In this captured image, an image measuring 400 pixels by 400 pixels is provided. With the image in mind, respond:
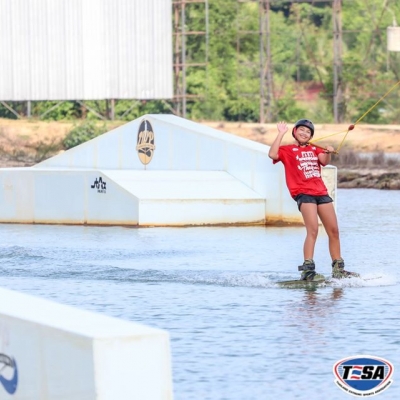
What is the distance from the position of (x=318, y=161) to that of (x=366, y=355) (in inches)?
181

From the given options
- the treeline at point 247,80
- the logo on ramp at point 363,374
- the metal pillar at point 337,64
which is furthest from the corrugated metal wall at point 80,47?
the logo on ramp at point 363,374

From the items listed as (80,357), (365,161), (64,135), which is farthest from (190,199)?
(64,135)

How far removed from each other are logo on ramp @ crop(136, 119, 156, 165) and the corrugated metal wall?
82.2 ft

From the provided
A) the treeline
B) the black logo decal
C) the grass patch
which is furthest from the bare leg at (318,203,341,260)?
the treeline

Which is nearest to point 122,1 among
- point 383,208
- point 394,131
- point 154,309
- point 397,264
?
point 394,131

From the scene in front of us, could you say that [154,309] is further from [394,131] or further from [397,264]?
[394,131]

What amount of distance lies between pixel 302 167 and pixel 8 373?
7575 millimetres

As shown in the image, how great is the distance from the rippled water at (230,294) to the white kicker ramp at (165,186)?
0.56 meters

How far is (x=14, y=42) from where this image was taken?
51.3 m

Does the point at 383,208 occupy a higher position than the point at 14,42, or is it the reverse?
the point at 14,42

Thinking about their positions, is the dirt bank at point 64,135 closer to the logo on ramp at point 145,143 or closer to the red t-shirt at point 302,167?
the logo on ramp at point 145,143

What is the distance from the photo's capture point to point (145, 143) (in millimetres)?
26703

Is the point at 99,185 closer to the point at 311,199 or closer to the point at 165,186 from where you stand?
the point at 165,186

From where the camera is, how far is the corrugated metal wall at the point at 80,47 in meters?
51.1
